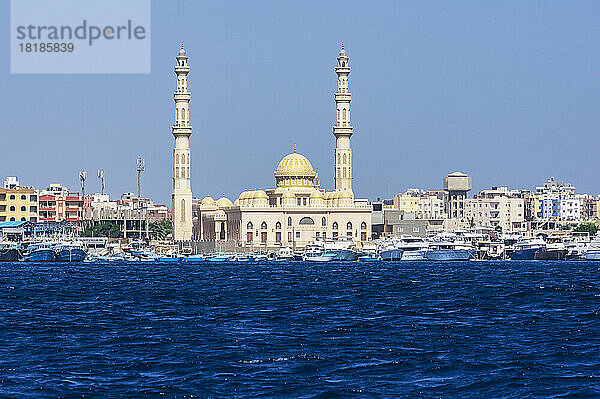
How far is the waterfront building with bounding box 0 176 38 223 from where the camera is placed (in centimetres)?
16775

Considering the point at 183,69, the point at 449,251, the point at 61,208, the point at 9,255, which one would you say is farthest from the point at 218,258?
the point at 61,208

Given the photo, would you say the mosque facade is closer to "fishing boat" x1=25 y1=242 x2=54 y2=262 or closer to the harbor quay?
the harbor quay

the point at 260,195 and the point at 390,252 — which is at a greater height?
the point at 260,195

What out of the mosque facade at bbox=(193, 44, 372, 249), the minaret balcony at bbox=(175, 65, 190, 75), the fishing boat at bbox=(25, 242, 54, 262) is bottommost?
the fishing boat at bbox=(25, 242, 54, 262)

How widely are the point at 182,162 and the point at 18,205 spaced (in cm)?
2746

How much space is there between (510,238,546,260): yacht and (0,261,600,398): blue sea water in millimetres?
68714

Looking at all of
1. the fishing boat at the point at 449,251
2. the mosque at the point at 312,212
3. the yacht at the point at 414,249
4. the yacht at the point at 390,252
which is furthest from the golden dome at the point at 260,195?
the fishing boat at the point at 449,251

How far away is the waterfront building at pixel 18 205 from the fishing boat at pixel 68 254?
35916 mm

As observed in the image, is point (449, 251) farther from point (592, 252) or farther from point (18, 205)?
point (18, 205)

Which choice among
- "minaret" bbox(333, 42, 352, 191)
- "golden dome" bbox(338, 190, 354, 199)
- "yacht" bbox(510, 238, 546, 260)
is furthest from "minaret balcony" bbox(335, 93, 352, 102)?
"yacht" bbox(510, 238, 546, 260)

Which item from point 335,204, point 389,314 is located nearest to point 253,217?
point 335,204

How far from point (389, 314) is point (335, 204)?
104m

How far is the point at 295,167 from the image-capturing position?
16312 centimetres

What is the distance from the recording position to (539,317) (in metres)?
48.8
